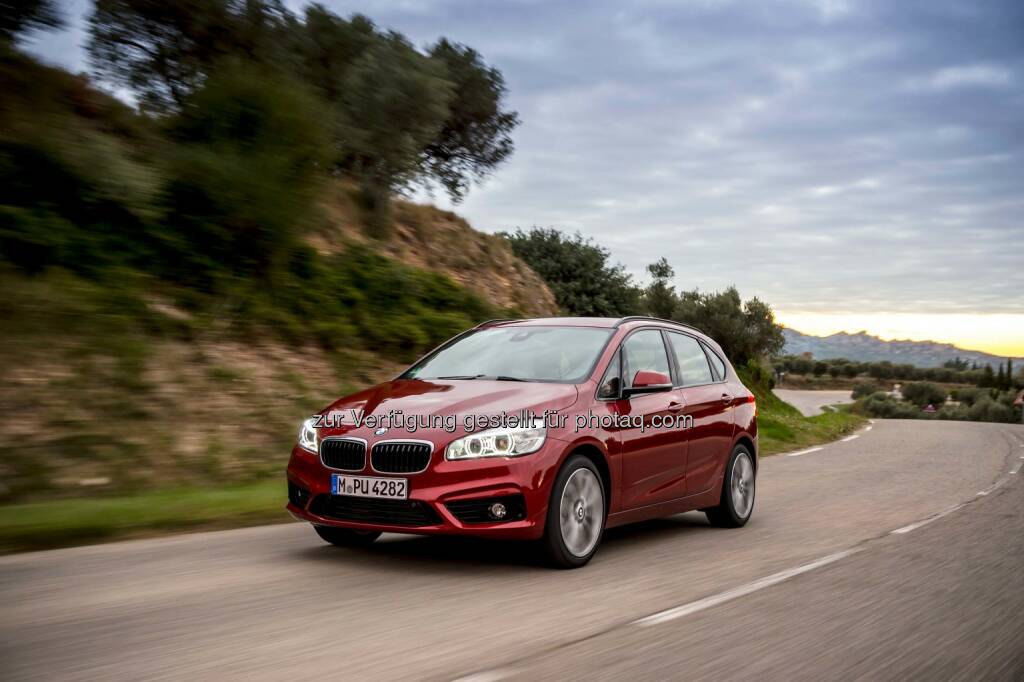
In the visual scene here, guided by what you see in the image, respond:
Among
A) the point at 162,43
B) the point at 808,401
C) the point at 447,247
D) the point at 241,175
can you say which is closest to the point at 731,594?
the point at 241,175

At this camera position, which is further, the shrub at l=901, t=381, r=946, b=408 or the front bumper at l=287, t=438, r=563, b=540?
the shrub at l=901, t=381, r=946, b=408

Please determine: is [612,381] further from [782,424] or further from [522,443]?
[782,424]

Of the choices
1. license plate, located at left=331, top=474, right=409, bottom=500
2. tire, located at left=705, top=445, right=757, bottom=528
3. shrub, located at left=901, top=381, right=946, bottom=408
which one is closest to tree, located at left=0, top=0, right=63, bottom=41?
license plate, located at left=331, top=474, right=409, bottom=500

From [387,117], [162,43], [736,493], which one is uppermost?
[162,43]

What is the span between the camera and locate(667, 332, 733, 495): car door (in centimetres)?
833

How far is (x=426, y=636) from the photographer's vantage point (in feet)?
16.0

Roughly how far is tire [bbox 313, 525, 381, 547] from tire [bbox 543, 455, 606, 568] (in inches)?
55.6

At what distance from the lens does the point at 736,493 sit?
9.12 meters

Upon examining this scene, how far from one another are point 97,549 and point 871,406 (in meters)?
101

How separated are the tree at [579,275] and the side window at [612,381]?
28.4 metres

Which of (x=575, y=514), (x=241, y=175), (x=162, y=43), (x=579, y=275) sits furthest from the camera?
(x=579, y=275)

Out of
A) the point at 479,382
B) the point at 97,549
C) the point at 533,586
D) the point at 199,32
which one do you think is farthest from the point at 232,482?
the point at 199,32

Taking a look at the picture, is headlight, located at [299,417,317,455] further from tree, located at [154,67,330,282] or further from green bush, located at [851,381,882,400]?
green bush, located at [851,381,882,400]

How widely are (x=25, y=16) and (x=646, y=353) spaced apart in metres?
9.70
